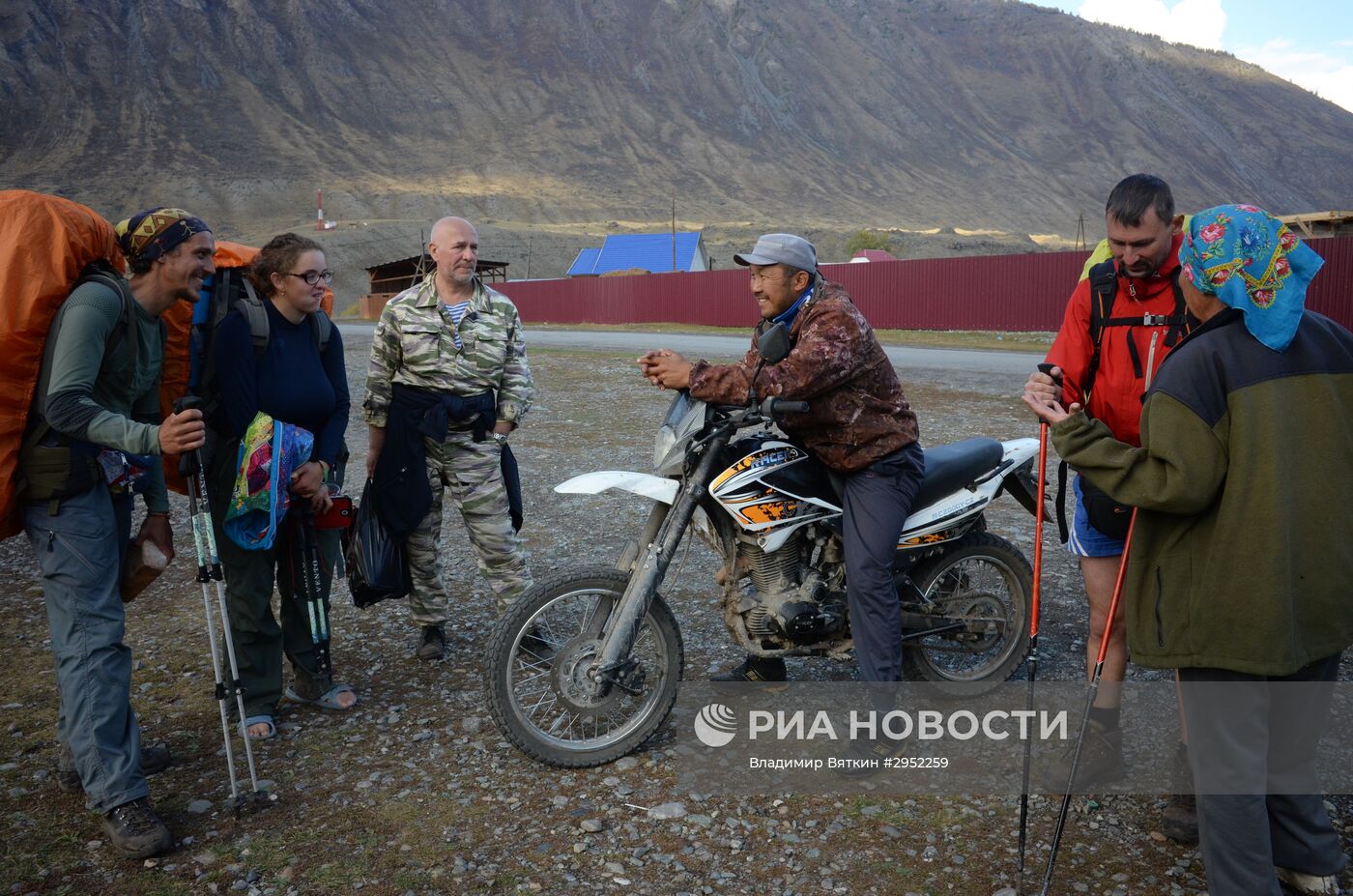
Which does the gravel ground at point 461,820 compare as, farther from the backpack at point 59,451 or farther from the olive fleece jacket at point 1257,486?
the backpack at point 59,451

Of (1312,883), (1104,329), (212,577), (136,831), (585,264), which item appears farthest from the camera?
(585,264)

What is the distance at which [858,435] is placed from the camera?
12.9 feet

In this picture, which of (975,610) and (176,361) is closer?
(176,361)

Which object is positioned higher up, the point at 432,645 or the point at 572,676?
the point at 572,676

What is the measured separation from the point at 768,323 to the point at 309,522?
92.5 inches

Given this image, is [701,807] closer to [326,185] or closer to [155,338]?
[155,338]

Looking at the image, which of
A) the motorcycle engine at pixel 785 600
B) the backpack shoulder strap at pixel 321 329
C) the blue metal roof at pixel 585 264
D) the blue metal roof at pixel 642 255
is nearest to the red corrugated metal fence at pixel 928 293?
the blue metal roof at pixel 642 255

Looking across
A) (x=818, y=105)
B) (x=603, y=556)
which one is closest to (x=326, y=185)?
(x=818, y=105)

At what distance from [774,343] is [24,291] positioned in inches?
99.5

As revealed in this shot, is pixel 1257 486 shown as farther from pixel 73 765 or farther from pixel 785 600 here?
pixel 73 765

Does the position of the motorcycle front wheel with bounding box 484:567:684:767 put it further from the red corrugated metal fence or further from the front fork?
the red corrugated metal fence

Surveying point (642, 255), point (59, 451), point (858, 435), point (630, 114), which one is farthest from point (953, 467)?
point (630, 114)

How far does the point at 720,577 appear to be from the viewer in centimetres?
418

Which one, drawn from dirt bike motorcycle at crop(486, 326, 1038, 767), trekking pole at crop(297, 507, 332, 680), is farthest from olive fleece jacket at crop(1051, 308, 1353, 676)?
trekking pole at crop(297, 507, 332, 680)
